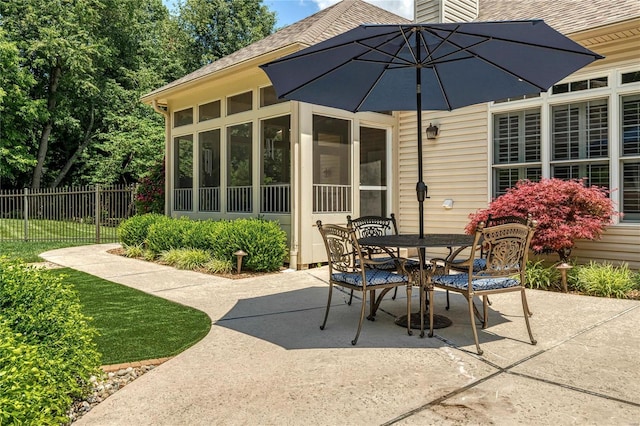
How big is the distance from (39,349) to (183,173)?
27.2ft

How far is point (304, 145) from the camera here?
295 inches

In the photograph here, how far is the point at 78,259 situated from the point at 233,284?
14.8 ft

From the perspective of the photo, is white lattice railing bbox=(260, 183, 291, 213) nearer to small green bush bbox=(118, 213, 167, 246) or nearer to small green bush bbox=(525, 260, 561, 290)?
small green bush bbox=(118, 213, 167, 246)

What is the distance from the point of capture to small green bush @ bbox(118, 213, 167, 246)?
381 inches

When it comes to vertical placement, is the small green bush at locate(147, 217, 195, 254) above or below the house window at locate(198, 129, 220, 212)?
below

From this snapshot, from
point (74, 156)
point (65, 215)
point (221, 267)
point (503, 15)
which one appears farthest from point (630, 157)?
point (74, 156)

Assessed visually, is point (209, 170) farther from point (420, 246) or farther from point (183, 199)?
point (420, 246)

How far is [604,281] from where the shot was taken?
219 inches

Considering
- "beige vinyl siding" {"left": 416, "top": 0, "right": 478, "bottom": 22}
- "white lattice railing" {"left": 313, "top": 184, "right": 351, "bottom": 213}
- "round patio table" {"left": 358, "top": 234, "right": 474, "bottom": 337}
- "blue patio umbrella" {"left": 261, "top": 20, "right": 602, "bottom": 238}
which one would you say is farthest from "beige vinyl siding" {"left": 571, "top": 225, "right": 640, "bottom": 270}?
"beige vinyl siding" {"left": 416, "top": 0, "right": 478, "bottom": 22}

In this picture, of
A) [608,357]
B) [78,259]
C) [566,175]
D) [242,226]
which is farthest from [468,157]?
[78,259]

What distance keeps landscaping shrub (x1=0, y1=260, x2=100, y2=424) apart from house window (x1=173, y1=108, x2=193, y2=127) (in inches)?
294

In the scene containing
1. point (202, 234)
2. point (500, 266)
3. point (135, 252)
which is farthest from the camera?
point (135, 252)

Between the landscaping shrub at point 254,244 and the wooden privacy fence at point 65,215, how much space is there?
6.61 metres

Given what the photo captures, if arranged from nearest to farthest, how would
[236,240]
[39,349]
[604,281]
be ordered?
[39,349] < [604,281] < [236,240]
